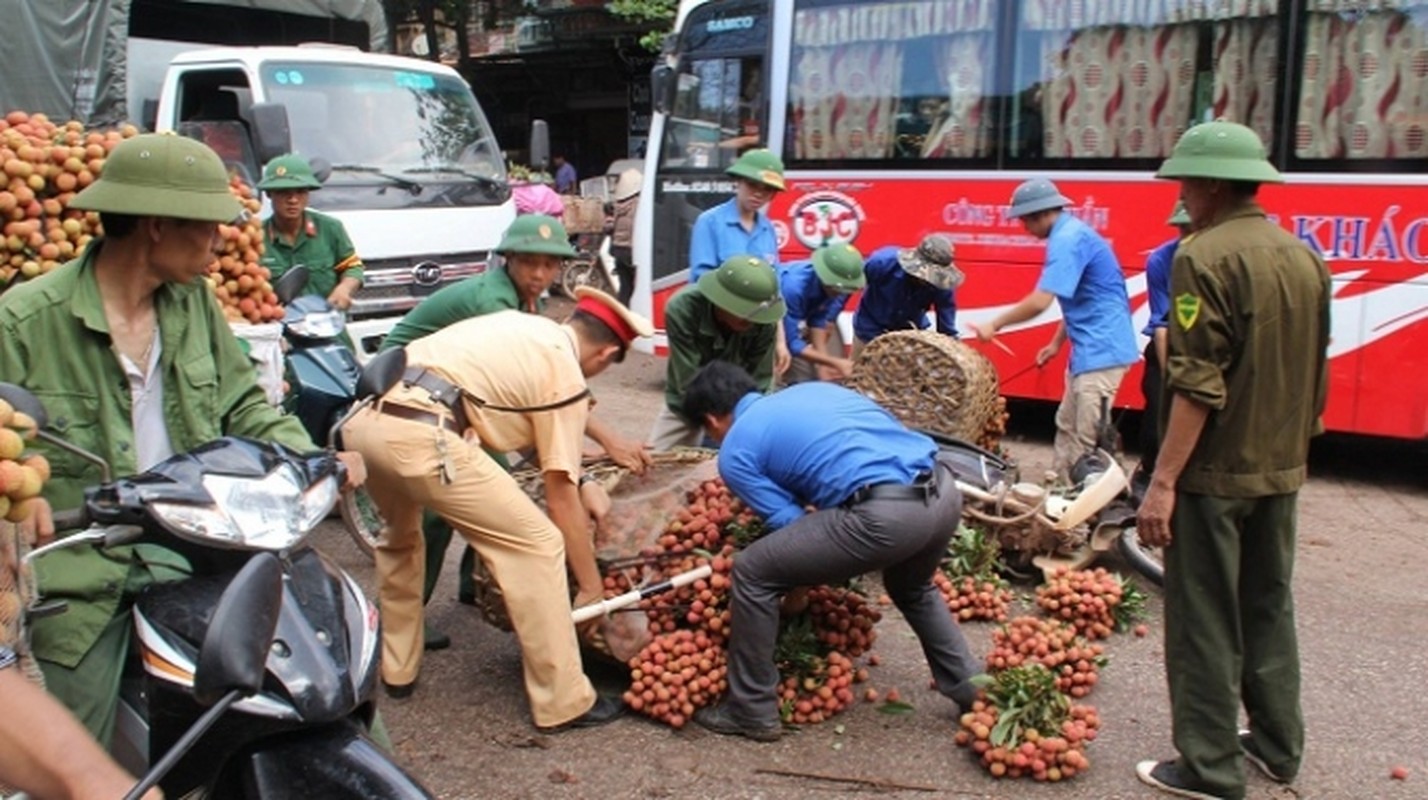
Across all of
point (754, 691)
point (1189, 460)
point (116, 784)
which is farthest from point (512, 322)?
point (116, 784)

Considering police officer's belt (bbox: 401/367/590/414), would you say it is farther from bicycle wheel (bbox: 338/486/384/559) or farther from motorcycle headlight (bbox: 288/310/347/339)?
motorcycle headlight (bbox: 288/310/347/339)

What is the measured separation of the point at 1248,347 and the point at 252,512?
8.62 ft

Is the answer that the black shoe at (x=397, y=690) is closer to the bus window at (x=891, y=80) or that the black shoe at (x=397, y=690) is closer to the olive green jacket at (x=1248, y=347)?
the olive green jacket at (x=1248, y=347)

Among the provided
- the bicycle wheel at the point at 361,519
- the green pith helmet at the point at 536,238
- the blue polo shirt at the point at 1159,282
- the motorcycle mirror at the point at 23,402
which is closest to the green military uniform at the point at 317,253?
the bicycle wheel at the point at 361,519

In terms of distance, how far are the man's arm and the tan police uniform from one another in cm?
201

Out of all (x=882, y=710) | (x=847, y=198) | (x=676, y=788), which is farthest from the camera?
(x=847, y=198)

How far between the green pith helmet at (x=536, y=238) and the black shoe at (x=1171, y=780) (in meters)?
2.73

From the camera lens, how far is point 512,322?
13.7ft

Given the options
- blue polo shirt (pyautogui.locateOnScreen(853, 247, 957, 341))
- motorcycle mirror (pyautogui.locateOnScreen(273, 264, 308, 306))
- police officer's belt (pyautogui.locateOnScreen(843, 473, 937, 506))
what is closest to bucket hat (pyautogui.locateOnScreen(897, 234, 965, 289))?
blue polo shirt (pyautogui.locateOnScreen(853, 247, 957, 341))

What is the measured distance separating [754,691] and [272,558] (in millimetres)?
2324

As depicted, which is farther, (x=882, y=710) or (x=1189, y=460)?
(x=882, y=710)

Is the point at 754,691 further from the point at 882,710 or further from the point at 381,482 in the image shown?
the point at 381,482

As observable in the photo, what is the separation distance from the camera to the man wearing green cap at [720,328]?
5.02 m

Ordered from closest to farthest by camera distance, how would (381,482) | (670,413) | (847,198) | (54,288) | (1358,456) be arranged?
(54,288)
(381,482)
(670,413)
(1358,456)
(847,198)
